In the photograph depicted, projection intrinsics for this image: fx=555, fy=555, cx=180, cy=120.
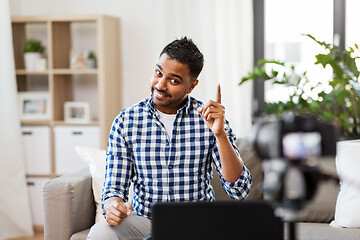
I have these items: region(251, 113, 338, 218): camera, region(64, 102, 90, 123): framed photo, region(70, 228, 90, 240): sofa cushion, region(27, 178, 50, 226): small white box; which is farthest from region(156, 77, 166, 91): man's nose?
region(27, 178, 50, 226): small white box

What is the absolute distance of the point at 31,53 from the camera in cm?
393

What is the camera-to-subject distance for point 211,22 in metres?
3.85

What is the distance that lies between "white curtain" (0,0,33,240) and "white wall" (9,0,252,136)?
55 centimetres

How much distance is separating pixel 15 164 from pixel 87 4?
4.21 feet

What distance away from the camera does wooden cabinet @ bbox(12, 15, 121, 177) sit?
150 inches

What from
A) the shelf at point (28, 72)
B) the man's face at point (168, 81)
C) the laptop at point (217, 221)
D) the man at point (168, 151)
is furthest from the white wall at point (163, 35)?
the laptop at point (217, 221)

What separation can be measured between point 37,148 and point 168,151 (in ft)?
6.46

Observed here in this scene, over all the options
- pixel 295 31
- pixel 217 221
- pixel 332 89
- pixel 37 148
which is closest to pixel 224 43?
pixel 295 31

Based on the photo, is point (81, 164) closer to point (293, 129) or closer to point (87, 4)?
point (87, 4)

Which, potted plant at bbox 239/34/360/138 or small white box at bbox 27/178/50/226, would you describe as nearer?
potted plant at bbox 239/34/360/138

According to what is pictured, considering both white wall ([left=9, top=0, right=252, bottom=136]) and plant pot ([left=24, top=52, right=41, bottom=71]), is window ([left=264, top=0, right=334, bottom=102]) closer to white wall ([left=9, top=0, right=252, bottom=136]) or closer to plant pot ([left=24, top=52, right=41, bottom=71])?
white wall ([left=9, top=0, right=252, bottom=136])

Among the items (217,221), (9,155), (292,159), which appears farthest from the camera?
(9,155)

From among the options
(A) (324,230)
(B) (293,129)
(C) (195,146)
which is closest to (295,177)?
(B) (293,129)

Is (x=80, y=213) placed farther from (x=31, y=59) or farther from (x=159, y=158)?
(x=31, y=59)
